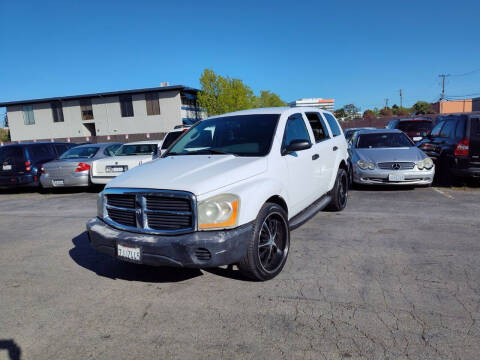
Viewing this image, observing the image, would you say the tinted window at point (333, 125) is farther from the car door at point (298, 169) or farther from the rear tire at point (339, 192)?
Answer: the car door at point (298, 169)

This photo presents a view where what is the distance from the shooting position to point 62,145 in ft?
39.6

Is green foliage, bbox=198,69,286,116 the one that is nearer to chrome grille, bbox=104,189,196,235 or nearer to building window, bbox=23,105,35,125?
building window, bbox=23,105,35,125

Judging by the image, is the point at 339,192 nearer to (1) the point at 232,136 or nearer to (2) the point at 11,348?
(1) the point at 232,136

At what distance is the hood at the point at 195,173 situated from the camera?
125 inches

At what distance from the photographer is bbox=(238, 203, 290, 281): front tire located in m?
3.28

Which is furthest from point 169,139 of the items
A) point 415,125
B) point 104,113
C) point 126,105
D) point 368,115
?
point 368,115

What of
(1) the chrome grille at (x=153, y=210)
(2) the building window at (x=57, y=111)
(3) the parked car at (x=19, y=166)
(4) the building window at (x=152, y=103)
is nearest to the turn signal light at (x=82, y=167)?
(3) the parked car at (x=19, y=166)

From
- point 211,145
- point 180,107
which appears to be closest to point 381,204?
point 211,145

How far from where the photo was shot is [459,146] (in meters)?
7.87

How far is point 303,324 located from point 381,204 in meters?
4.78

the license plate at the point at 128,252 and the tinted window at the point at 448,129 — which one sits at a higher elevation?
the tinted window at the point at 448,129

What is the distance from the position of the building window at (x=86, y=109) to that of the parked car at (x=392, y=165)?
40.8m

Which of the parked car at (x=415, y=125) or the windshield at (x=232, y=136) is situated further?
the parked car at (x=415, y=125)

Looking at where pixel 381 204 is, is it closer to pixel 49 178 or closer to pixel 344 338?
pixel 344 338
